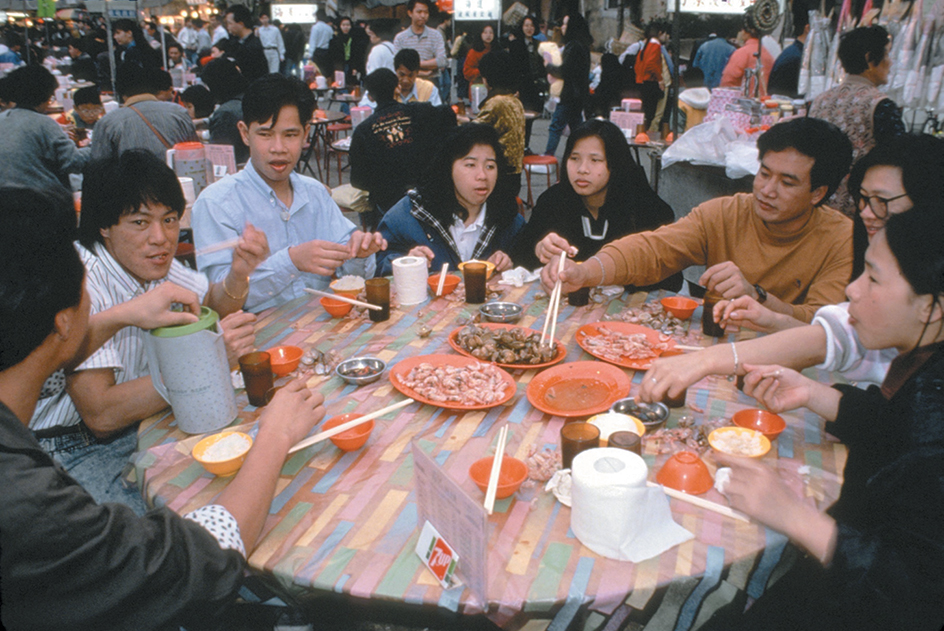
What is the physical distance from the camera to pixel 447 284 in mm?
3072

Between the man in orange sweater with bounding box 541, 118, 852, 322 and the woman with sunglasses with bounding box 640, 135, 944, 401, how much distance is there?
6.6 inches

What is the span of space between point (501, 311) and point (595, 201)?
4.63 ft

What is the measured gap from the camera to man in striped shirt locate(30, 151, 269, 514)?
6.85 ft

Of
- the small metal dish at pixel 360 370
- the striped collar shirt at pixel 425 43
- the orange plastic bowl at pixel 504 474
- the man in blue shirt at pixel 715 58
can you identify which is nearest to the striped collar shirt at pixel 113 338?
the small metal dish at pixel 360 370

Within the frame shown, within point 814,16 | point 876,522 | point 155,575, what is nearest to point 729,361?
point 876,522

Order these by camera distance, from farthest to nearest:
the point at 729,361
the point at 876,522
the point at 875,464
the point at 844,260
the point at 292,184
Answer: the point at 292,184 < the point at 844,260 < the point at 729,361 < the point at 875,464 < the point at 876,522

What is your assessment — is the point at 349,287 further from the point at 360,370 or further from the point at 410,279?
the point at 360,370

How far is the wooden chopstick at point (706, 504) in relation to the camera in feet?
4.78

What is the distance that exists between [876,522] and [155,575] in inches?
61.2

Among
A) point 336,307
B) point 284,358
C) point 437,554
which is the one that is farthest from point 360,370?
point 437,554

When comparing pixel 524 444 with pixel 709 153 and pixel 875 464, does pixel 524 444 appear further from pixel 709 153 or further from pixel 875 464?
pixel 709 153

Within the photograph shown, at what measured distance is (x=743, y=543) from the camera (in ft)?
4.54

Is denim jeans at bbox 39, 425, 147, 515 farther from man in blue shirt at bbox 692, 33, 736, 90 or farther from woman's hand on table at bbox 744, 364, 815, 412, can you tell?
man in blue shirt at bbox 692, 33, 736, 90

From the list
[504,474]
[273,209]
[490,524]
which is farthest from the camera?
[273,209]
